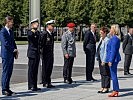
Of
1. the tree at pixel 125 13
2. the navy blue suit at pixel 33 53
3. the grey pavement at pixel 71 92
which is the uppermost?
the tree at pixel 125 13

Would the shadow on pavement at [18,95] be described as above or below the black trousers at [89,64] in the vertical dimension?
below

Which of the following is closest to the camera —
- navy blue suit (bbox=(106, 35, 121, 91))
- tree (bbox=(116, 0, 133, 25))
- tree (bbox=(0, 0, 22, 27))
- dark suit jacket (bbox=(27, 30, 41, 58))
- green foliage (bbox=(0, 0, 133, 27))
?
navy blue suit (bbox=(106, 35, 121, 91))

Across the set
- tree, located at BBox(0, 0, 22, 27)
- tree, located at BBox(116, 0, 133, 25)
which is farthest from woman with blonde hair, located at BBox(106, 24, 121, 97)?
tree, located at BBox(0, 0, 22, 27)

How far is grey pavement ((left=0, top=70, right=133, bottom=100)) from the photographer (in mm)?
10945

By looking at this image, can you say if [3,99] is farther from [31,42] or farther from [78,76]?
[78,76]

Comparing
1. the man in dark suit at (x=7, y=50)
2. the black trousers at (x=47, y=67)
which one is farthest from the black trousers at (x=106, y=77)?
the man in dark suit at (x=7, y=50)

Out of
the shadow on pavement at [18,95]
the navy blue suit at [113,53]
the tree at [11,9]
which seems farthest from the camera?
the tree at [11,9]

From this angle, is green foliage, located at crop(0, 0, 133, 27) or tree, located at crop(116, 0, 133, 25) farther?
green foliage, located at crop(0, 0, 133, 27)

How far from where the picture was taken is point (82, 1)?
63.6m

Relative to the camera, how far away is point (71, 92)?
38.9 ft

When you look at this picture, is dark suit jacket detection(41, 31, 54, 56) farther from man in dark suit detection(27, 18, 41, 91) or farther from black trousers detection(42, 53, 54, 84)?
man in dark suit detection(27, 18, 41, 91)

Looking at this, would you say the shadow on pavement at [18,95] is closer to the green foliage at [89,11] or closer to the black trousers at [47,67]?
the black trousers at [47,67]

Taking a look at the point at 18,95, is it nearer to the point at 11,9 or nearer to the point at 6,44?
the point at 6,44

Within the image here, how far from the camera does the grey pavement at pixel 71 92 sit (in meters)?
10.9
